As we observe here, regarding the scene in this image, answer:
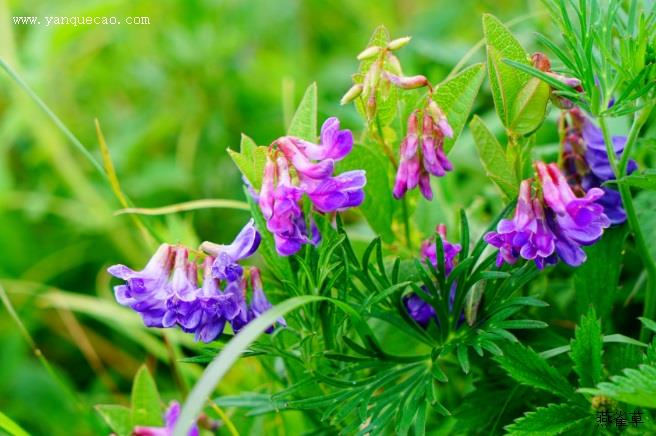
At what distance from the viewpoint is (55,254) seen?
229cm

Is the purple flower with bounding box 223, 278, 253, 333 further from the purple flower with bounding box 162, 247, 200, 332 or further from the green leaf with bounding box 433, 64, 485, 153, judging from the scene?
the green leaf with bounding box 433, 64, 485, 153

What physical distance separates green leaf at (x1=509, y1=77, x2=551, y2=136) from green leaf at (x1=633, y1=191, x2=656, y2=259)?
28cm

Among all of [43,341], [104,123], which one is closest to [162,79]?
[104,123]

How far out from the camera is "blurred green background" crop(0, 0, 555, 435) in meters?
1.96

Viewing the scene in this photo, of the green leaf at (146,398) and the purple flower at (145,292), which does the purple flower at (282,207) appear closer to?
the purple flower at (145,292)

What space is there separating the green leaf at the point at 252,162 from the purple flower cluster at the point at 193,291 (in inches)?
3.0

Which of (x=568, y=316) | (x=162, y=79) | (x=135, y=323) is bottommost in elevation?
(x=135, y=323)

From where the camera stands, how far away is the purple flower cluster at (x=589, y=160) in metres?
1.02

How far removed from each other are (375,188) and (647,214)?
381 mm

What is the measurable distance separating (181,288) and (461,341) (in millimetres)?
316

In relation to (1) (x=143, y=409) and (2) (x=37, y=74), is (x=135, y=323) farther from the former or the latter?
(2) (x=37, y=74)

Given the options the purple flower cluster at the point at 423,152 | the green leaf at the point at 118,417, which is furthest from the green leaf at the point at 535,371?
the green leaf at the point at 118,417

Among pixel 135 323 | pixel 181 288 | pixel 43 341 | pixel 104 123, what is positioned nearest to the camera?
pixel 181 288

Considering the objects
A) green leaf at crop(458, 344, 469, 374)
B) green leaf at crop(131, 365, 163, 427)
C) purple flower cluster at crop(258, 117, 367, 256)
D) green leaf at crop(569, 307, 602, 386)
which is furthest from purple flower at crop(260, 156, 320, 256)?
green leaf at crop(131, 365, 163, 427)
